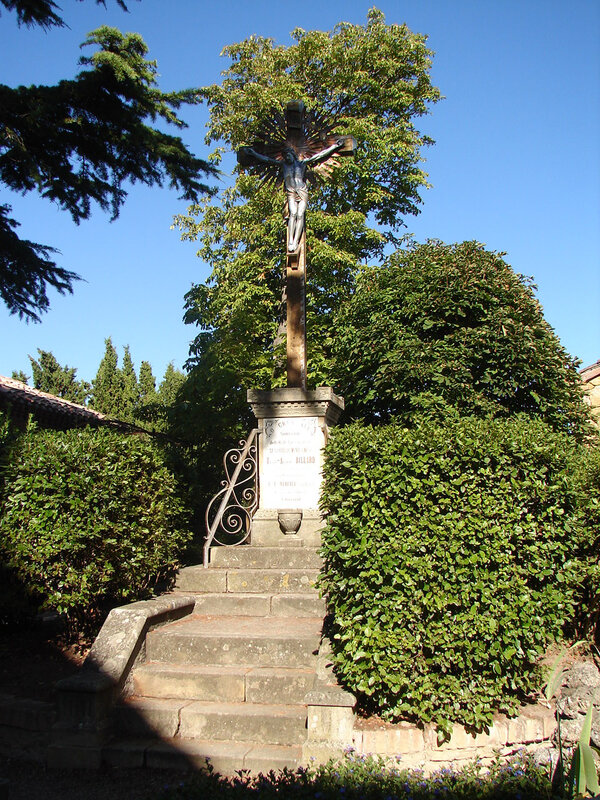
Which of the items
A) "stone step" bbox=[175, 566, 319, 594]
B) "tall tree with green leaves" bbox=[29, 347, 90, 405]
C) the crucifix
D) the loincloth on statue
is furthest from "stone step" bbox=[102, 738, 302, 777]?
"tall tree with green leaves" bbox=[29, 347, 90, 405]

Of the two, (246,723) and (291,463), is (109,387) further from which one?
(246,723)

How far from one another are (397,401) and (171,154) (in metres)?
4.82

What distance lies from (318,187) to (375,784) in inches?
531

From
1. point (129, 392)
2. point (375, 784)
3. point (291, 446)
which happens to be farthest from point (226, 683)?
point (129, 392)

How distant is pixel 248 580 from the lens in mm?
5984

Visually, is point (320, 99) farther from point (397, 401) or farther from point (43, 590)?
point (43, 590)

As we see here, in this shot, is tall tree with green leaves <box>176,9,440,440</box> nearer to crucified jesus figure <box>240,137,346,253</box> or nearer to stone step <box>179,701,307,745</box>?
crucified jesus figure <box>240,137,346,253</box>

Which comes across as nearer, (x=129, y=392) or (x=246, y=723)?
(x=246, y=723)

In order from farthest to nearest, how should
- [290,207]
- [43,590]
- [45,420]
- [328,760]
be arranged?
[45,420] → [290,207] → [43,590] → [328,760]

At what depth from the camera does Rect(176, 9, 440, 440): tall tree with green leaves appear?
1476cm

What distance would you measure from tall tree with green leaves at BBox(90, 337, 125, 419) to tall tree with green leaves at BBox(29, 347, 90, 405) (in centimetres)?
95

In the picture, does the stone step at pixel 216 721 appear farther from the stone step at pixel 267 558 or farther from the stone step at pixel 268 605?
the stone step at pixel 267 558

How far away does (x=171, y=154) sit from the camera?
8.53 metres

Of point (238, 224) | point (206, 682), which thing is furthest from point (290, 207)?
point (238, 224)
